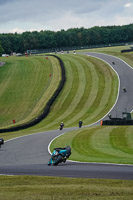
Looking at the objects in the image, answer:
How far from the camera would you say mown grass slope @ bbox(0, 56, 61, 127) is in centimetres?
7394

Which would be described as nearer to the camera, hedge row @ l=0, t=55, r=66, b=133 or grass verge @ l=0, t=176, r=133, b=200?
grass verge @ l=0, t=176, r=133, b=200

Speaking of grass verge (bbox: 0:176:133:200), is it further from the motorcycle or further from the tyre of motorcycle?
the motorcycle

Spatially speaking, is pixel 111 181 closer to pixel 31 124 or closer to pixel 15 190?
pixel 15 190

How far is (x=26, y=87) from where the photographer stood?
90188 millimetres

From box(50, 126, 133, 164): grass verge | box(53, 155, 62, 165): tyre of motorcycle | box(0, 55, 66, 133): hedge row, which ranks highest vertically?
box(53, 155, 62, 165): tyre of motorcycle

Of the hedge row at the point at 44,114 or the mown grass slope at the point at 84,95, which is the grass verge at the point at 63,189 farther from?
the mown grass slope at the point at 84,95

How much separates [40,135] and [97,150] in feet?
54.2

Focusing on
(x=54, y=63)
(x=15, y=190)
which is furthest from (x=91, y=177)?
(x=54, y=63)

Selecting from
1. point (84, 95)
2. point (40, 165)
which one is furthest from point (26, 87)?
point (40, 165)

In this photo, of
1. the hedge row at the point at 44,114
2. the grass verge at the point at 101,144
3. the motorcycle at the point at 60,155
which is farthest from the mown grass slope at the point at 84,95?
the motorcycle at the point at 60,155

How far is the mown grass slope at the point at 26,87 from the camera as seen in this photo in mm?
73938

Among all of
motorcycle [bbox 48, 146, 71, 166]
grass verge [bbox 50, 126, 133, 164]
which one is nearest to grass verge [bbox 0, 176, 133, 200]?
motorcycle [bbox 48, 146, 71, 166]

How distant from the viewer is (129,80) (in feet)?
280

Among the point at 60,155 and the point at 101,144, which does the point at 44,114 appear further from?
the point at 60,155
